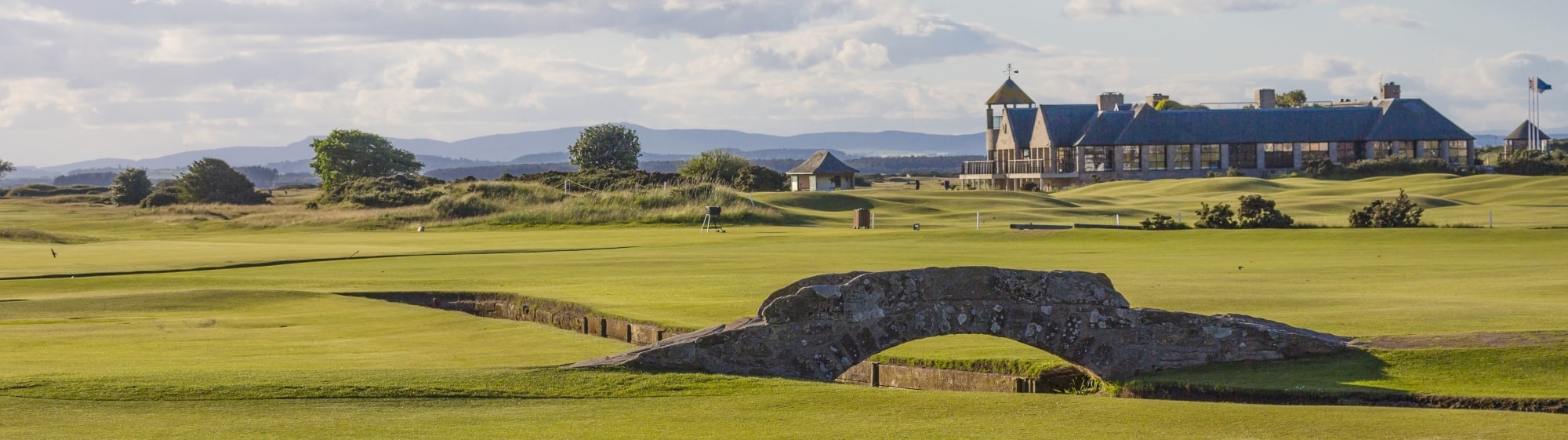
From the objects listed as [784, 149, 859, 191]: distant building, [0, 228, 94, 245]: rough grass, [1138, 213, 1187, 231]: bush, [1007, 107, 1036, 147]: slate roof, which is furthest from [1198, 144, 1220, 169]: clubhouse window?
[0, 228, 94, 245]: rough grass

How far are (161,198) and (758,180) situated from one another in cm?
3746

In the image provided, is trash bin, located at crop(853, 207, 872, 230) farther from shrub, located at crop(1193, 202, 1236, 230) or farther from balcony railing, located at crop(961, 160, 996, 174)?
balcony railing, located at crop(961, 160, 996, 174)

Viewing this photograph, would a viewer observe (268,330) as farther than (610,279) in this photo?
No

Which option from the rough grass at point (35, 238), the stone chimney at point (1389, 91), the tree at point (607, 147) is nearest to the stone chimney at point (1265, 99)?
the stone chimney at point (1389, 91)

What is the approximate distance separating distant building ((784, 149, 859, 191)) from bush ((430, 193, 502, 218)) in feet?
111

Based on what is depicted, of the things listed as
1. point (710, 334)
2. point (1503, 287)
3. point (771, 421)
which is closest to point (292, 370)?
point (710, 334)

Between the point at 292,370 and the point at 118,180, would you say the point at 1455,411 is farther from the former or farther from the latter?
the point at 118,180

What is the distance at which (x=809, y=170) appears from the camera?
10138 cm

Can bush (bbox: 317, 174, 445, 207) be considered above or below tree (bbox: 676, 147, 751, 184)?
below

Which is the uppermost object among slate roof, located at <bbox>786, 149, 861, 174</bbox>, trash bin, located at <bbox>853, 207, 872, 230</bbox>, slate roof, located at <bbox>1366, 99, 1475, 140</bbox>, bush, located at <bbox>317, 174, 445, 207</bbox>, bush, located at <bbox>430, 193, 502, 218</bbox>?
slate roof, located at <bbox>1366, 99, 1475, 140</bbox>

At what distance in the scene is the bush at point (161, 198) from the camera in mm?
93312

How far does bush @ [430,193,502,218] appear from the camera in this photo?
67438mm

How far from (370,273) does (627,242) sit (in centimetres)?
1425

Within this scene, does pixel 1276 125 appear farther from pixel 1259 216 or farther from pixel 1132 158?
pixel 1259 216
